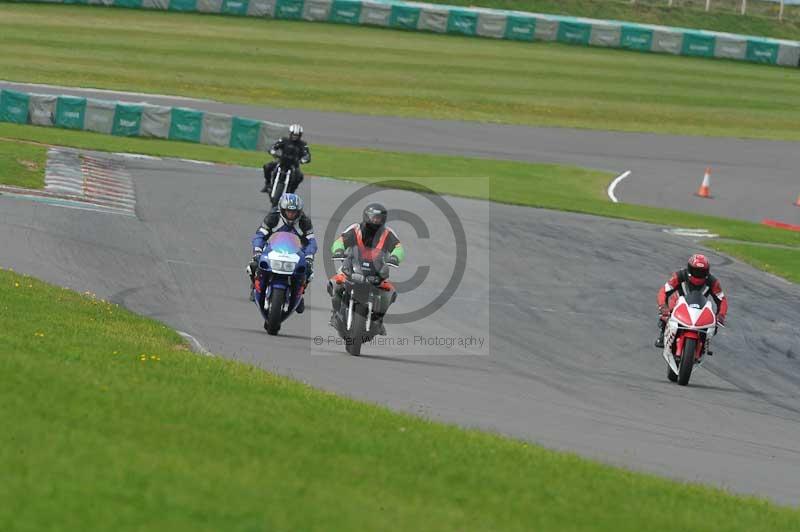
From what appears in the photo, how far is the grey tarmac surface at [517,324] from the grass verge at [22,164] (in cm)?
229

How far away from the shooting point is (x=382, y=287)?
54.3 feet

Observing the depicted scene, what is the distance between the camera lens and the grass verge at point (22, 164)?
28.4 meters

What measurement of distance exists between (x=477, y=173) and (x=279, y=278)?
940 inches

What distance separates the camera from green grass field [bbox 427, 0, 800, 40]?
7238cm

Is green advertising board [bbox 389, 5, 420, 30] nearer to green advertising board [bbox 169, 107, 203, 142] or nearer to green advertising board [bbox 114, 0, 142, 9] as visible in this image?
green advertising board [bbox 114, 0, 142, 9]

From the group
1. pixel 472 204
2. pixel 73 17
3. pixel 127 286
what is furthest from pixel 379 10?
pixel 127 286

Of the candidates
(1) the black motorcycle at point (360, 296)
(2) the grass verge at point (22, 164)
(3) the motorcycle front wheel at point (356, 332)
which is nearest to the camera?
(1) the black motorcycle at point (360, 296)

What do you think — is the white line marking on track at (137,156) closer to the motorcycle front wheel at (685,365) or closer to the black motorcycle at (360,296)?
the black motorcycle at (360,296)

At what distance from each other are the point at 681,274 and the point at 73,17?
4958 centimetres

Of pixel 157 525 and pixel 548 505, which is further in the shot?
pixel 548 505

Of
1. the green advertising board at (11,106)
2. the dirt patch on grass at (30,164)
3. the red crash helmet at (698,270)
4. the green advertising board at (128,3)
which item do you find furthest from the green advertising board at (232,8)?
the red crash helmet at (698,270)

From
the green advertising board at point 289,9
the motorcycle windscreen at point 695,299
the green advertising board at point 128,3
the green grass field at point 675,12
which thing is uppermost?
the green grass field at point 675,12

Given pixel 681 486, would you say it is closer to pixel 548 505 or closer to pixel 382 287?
pixel 548 505

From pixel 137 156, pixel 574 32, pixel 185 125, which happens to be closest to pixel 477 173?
pixel 185 125
